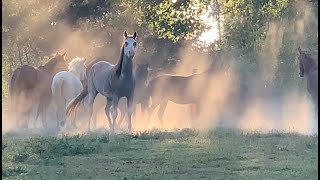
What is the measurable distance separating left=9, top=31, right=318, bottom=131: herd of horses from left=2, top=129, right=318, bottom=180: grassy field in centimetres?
268

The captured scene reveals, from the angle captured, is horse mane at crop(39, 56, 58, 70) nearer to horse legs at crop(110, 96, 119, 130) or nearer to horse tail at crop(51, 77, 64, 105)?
horse tail at crop(51, 77, 64, 105)

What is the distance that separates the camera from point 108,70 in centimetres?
1338

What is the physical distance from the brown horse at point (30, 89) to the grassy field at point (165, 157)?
4.74 meters

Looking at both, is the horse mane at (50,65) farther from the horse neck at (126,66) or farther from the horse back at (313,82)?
the horse back at (313,82)

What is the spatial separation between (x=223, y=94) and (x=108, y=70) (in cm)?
446

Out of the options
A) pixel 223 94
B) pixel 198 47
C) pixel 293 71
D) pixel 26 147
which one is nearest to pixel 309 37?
pixel 293 71

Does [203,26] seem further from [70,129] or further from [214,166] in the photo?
[214,166]

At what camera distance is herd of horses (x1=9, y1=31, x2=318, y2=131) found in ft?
42.0

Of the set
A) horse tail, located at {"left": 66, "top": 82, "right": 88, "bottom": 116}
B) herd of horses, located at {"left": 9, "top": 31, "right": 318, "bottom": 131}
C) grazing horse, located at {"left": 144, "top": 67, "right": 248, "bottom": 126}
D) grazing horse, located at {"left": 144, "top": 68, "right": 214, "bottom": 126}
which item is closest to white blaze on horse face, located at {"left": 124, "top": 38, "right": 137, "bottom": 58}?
herd of horses, located at {"left": 9, "top": 31, "right": 318, "bottom": 131}

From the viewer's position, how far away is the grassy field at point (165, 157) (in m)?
7.08

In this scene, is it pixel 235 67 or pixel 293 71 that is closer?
pixel 293 71

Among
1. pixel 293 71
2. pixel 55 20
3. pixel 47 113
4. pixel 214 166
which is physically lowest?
pixel 214 166

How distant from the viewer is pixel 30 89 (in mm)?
15266

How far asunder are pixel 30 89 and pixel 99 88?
230 centimetres
